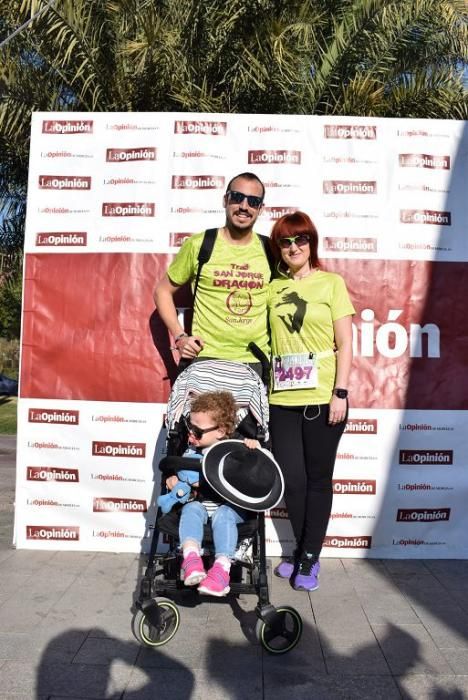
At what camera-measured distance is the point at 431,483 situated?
4.52 meters

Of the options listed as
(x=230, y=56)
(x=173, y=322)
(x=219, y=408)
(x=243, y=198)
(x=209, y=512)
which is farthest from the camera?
(x=230, y=56)

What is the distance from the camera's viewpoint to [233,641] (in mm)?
3072

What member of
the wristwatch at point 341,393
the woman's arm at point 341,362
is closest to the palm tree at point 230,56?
the woman's arm at point 341,362

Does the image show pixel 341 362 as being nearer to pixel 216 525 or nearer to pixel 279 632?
pixel 216 525

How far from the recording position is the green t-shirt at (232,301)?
12.8ft

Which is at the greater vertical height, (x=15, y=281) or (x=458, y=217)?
(x=458, y=217)

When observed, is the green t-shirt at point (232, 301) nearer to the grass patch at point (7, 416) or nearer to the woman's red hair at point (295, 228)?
the woman's red hair at point (295, 228)

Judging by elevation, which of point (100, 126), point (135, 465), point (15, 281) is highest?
point (100, 126)

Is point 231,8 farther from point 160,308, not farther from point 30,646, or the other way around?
point 30,646

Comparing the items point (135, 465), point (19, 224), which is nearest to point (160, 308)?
point (135, 465)

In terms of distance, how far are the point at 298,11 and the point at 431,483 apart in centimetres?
647

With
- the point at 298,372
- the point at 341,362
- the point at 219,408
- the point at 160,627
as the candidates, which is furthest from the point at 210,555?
the point at 341,362

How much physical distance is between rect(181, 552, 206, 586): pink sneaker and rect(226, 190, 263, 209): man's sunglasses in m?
1.96

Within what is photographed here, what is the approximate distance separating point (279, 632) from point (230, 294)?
189 cm
